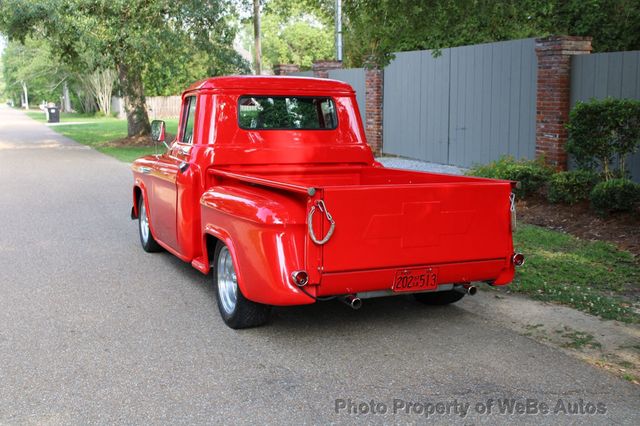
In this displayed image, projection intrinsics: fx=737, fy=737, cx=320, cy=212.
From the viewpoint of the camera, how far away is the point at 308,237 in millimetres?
4727

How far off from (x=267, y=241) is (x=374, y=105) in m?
14.5

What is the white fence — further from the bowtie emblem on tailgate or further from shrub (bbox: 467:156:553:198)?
the bowtie emblem on tailgate

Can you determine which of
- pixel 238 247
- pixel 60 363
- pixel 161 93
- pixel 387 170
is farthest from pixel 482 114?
pixel 161 93

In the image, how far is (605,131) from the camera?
9617 mm

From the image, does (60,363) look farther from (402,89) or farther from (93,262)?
(402,89)

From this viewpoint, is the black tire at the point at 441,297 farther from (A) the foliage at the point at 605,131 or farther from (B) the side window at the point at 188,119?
(A) the foliage at the point at 605,131

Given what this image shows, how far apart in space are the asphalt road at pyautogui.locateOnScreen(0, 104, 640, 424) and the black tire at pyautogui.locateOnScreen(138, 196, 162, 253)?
75 cm

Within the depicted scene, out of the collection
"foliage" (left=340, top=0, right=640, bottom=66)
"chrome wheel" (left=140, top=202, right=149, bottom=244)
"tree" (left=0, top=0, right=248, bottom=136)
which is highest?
"tree" (left=0, top=0, right=248, bottom=136)

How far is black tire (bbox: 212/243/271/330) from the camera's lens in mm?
5441

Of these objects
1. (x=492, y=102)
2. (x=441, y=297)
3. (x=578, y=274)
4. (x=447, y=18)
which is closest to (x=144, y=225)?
(x=441, y=297)

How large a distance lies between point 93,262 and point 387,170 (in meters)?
3.36

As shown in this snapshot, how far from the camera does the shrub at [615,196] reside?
9023 mm

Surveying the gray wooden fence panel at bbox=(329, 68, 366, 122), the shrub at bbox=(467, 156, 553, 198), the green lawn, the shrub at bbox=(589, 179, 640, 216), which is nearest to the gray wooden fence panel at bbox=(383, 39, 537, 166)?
the gray wooden fence panel at bbox=(329, 68, 366, 122)

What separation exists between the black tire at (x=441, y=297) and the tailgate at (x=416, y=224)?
2.82 feet
